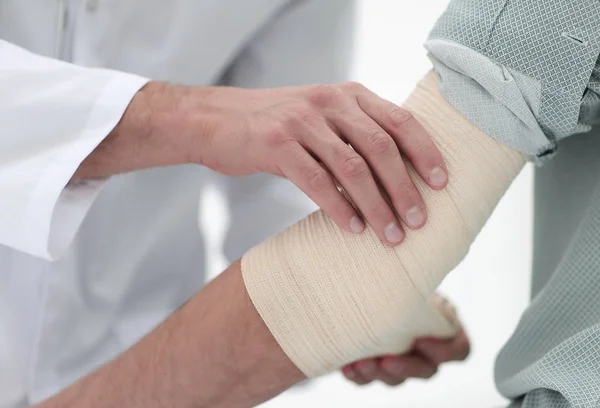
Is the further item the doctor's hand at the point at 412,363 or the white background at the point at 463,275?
the white background at the point at 463,275

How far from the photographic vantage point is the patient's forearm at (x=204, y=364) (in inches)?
30.5

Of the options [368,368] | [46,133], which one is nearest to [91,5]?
[46,133]

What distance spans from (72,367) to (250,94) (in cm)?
53

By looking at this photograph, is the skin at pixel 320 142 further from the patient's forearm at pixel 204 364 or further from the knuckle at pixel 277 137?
the patient's forearm at pixel 204 364

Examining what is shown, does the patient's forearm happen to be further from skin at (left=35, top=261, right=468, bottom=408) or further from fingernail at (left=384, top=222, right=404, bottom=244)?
fingernail at (left=384, top=222, right=404, bottom=244)

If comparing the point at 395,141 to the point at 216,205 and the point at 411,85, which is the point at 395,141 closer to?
the point at 216,205

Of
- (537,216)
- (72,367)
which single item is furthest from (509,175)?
(72,367)

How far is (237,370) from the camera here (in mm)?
787

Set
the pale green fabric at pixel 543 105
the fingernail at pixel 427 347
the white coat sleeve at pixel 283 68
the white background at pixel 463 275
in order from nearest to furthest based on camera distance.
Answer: the pale green fabric at pixel 543 105 < the fingernail at pixel 427 347 < the white coat sleeve at pixel 283 68 < the white background at pixel 463 275

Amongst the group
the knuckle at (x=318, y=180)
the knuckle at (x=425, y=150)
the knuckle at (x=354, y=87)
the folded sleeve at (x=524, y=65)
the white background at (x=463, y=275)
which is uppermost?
A: the folded sleeve at (x=524, y=65)

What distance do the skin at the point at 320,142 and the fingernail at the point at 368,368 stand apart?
0.37 m

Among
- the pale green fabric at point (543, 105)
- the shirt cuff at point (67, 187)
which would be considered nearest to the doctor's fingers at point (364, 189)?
the pale green fabric at point (543, 105)

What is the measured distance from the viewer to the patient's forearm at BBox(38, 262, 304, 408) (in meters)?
Result: 0.77

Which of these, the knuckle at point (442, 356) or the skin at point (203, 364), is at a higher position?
the skin at point (203, 364)
